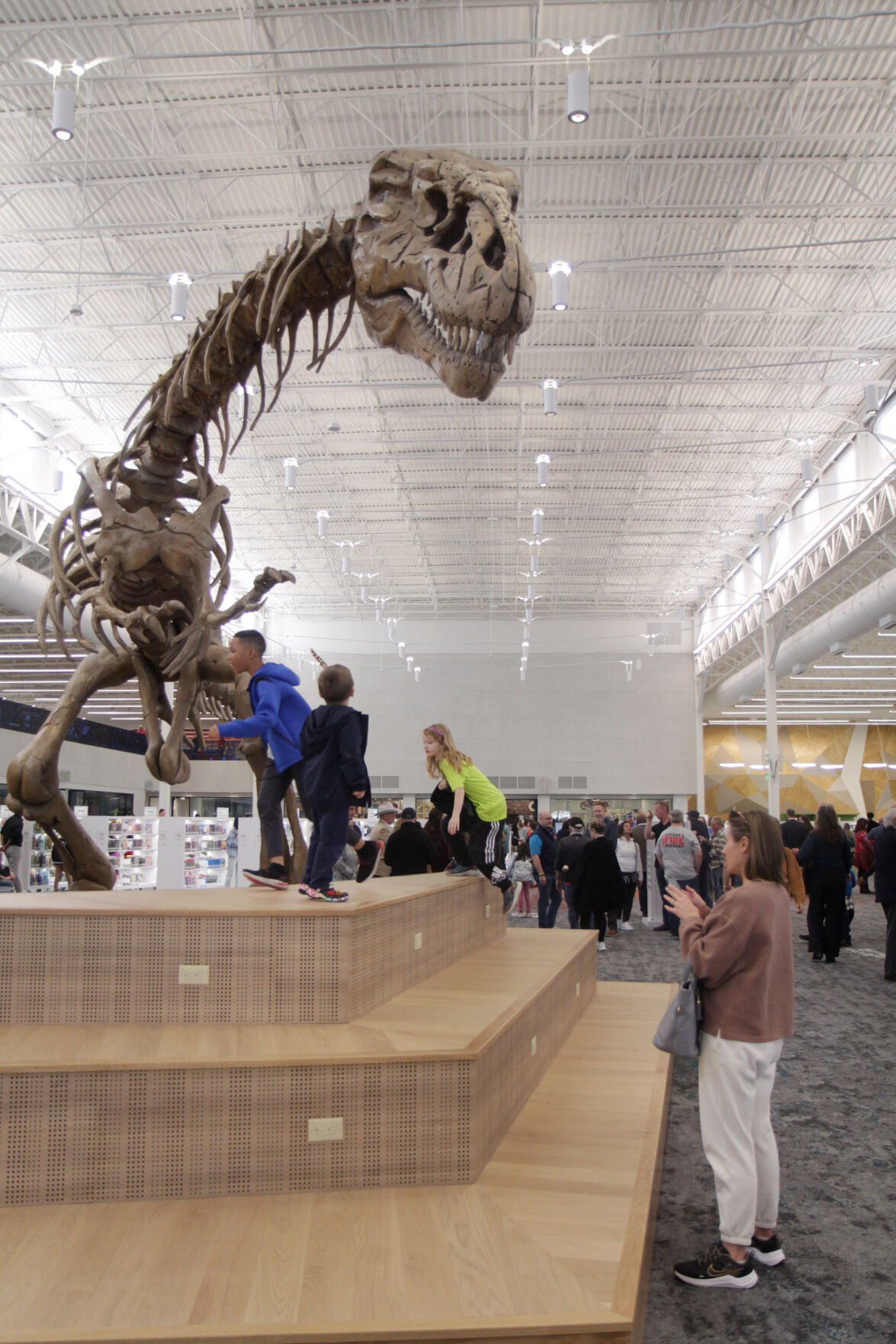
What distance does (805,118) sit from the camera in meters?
12.4

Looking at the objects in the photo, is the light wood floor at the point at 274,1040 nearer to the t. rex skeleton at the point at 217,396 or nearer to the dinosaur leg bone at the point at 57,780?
the t. rex skeleton at the point at 217,396

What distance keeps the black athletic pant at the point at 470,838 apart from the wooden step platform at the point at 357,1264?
3.00 metres

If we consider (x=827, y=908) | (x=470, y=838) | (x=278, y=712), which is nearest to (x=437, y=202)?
(x=278, y=712)

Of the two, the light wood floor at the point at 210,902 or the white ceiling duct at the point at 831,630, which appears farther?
the white ceiling duct at the point at 831,630

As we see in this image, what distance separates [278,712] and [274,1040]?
185 cm

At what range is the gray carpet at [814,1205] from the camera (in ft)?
10.2

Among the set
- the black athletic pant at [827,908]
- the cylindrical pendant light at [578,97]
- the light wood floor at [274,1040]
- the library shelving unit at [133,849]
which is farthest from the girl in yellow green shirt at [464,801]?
the library shelving unit at [133,849]

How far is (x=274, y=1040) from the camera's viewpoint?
332cm

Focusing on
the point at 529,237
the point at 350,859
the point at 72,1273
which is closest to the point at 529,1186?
the point at 72,1273

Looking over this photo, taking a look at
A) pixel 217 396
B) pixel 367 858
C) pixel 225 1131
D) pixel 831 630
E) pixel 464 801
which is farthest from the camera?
pixel 831 630

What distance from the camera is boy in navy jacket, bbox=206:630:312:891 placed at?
472 cm

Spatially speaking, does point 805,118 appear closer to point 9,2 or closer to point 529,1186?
point 9,2

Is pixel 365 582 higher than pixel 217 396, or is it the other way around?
pixel 365 582

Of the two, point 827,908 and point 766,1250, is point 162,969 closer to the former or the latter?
point 766,1250
